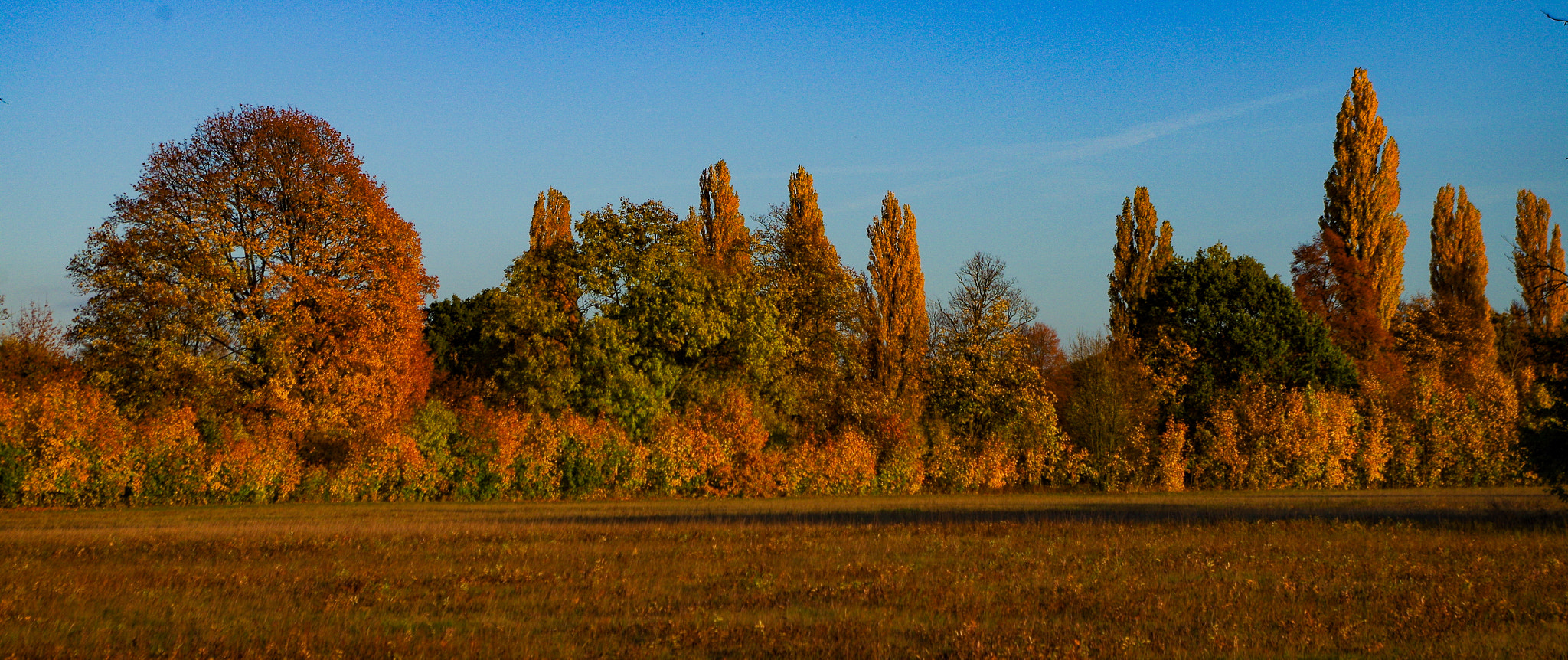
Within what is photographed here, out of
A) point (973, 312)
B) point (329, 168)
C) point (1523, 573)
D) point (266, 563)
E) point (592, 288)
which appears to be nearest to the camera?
point (1523, 573)

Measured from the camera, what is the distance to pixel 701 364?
1945 inches

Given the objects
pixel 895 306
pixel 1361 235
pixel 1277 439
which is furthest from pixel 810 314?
pixel 1361 235

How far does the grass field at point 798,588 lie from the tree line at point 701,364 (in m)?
6.72

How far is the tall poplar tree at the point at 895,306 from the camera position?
56.4 meters

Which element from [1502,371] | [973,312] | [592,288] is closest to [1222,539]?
[592,288]

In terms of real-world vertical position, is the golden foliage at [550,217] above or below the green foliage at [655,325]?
above

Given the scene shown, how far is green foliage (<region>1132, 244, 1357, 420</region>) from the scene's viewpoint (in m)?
56.2

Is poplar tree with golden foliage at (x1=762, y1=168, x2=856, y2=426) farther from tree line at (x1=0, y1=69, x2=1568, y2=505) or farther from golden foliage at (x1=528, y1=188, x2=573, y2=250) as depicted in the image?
golden foliage at (x1=528, y1=188, x2=573, y2=250)

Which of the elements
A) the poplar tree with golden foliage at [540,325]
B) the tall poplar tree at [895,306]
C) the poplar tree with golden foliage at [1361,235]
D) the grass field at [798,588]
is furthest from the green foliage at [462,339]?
the poplar tree with golden foliage at [1361,235]

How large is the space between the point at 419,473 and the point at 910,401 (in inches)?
969

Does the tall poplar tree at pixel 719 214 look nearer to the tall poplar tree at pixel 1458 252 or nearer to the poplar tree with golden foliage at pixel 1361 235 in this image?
the poplar tree with golden foliage at pixel 1361 235

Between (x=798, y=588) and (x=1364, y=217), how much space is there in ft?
206

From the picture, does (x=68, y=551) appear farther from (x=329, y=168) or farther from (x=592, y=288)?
(x=592, y=288)

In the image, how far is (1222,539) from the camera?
2180cm
